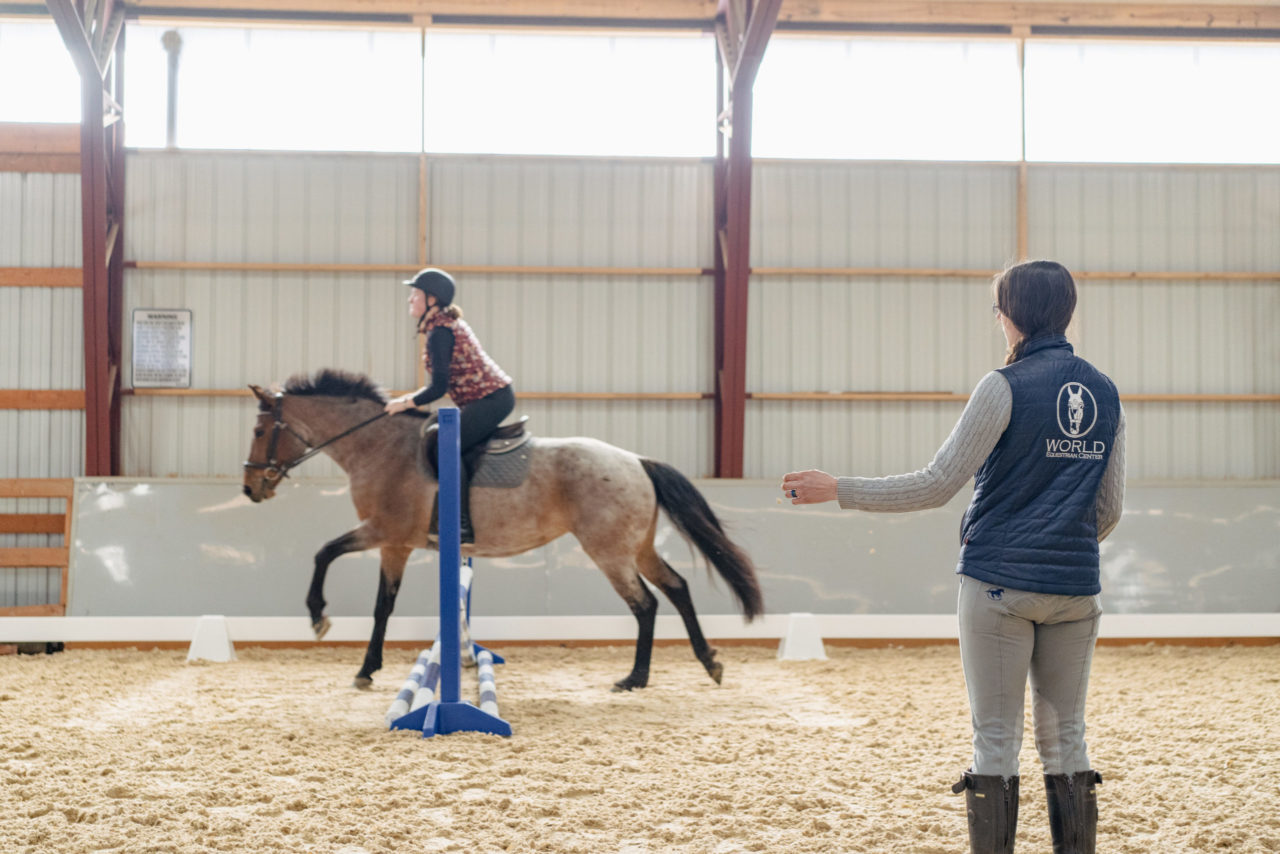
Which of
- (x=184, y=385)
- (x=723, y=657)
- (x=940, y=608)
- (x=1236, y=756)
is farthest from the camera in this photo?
(x=184, y=385)

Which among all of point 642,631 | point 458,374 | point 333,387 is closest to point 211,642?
point 333,387

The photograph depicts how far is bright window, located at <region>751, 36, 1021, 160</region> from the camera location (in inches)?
338

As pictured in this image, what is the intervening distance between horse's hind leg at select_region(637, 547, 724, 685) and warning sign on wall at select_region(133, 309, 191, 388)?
4.92m

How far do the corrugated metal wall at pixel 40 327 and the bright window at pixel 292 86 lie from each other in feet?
3.97

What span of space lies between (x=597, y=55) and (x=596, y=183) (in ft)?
3.88

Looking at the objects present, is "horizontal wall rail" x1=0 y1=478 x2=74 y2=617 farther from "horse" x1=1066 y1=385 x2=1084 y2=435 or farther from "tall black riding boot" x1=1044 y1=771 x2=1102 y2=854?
"horse" x1=1066 y1=385 x2=1084 y2=435

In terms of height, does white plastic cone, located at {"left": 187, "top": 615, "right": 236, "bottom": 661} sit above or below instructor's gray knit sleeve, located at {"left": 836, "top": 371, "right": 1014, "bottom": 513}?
below

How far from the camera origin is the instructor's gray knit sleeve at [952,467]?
184 cm

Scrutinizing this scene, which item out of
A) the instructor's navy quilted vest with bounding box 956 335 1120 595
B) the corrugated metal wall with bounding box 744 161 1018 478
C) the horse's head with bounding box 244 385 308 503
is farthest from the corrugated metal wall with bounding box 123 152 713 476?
the instructor's navy quilted vest with bounding box 956 335 1120 595

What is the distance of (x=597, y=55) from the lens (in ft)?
28.1

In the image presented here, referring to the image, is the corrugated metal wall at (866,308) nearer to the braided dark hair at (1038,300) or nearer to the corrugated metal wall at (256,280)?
the corrugated metal wall at (256,280)

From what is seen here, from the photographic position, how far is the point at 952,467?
73.7 inches

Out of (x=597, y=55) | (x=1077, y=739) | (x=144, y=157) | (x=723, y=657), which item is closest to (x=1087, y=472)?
(x=1077, y=739)

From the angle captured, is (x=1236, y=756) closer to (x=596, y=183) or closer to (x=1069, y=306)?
(x=1069, y=306)
